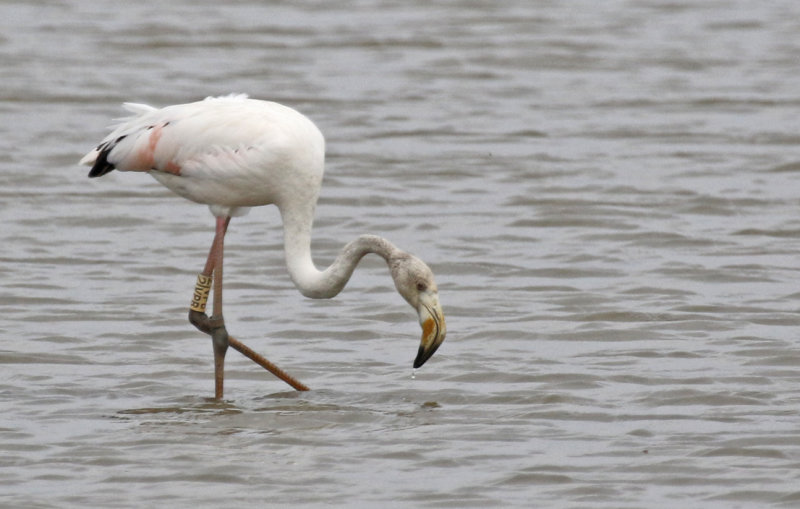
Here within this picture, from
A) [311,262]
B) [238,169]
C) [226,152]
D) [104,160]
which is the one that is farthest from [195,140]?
[311,262]

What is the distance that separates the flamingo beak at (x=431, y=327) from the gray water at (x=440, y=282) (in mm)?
327

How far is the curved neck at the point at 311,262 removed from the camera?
28.5 feet

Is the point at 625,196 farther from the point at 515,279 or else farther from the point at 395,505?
the point at 395,505

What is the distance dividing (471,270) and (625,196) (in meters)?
2.45

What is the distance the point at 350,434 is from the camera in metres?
8.03

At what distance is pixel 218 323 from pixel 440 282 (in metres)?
2.39

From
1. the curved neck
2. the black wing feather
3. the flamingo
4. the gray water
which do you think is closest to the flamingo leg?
the flamingo

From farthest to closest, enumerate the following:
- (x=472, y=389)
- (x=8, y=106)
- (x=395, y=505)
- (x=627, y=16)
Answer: (x=627, y=16) → (x=8, y=106) → (x=472, y=389) → (x=395, y=505)

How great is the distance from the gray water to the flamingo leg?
0.13m

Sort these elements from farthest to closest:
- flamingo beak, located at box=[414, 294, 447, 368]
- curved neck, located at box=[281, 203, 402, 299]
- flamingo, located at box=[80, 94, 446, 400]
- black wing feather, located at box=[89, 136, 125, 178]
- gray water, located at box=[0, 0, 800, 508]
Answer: black wing feather, located at box=[89, 136, 125, 178] → flamingo, located at box=[80, 94, 446, 400] → curved neck, located at box=[281, 203, 402, 299] → flamingo beak, located at box=[414, 294, 447, 368] → gray water, located at box=[0, 0, 800, 508]

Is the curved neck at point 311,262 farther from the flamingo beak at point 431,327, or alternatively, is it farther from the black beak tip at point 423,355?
the black beak tip at point 423,355

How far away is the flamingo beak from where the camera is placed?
27.3ft

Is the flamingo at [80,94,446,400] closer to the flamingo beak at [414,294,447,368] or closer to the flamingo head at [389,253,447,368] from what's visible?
the flamingo head at [389,253,447,368]

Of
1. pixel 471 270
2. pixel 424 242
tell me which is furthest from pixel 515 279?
pixel 424 242
